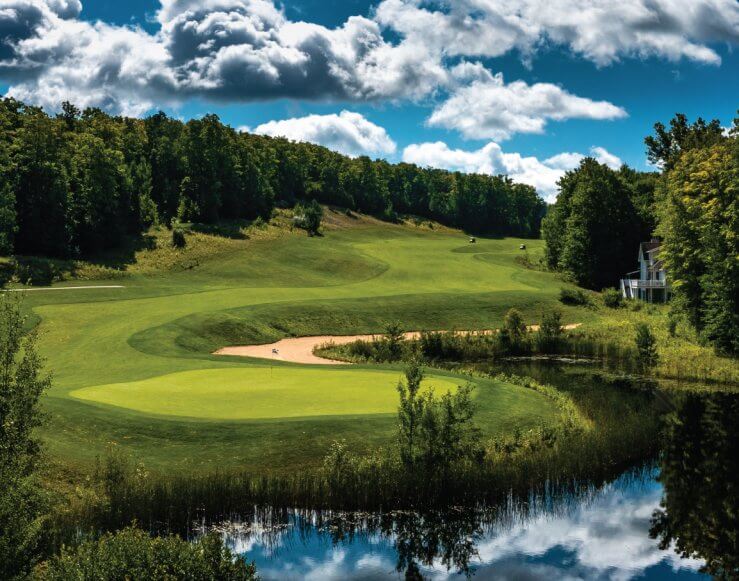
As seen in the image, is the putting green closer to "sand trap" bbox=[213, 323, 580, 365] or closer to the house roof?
"sand trap" bbox=[213, 323, 580, 365]

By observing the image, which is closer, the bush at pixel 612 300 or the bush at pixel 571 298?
the bush at pixel 571 298

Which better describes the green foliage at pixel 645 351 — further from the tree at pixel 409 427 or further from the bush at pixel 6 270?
the bush at pixel 6 270

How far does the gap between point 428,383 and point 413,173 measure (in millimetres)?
154419

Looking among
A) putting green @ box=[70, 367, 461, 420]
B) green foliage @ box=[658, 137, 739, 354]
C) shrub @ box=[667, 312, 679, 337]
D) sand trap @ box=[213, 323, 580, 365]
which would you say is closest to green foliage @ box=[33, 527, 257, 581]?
putting green @ box=[70, 367, 461, 420]

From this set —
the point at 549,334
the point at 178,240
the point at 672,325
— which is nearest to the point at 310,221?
the point at 178,240

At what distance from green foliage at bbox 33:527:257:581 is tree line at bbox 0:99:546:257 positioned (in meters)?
60.0

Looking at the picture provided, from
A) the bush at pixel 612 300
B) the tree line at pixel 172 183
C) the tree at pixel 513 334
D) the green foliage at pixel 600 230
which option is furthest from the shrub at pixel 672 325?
the tree line at pixel 172 183

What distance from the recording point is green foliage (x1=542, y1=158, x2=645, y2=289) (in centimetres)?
8881

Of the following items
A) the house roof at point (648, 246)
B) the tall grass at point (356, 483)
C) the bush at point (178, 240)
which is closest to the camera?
the tall grass at point (356, 483)

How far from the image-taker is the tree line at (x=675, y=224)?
2025 inches

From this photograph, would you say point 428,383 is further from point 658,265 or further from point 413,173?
point 413,173

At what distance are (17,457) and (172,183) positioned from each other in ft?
317

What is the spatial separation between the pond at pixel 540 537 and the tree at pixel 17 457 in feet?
20.3

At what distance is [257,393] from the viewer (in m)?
31.2
